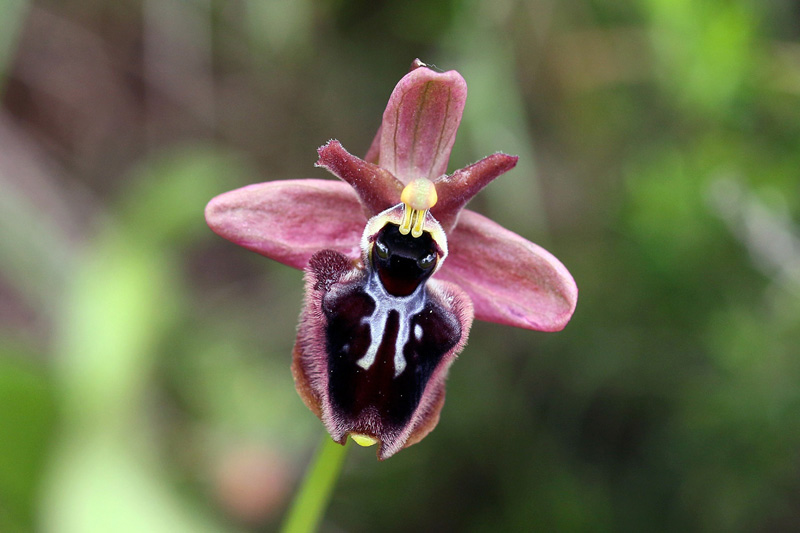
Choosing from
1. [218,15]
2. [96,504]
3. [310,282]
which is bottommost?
[96,504]

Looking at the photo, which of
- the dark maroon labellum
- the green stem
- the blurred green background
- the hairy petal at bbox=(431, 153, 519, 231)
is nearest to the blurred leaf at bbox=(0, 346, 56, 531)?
the blurred green background

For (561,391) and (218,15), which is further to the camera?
(218,15)

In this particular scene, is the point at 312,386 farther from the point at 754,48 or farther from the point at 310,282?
the point at 754,48

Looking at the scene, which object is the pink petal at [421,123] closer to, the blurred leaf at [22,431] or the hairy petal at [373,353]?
the hairy petal at [373,353]

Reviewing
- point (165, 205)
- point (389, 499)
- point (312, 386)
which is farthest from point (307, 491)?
point (165, 205)

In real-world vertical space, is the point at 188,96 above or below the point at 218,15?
below
